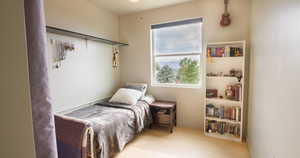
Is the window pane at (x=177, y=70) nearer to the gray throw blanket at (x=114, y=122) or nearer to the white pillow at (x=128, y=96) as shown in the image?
the white pillow at (x=128, y=96)

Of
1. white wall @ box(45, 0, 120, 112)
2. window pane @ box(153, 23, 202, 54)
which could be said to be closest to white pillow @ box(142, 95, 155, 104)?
white wall @ box(45, 0, 120, 112)

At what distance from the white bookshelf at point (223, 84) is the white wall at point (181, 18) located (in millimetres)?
176

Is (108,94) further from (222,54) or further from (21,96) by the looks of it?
(21,96)

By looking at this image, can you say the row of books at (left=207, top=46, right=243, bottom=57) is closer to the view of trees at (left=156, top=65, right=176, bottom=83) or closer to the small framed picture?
the small framed picture

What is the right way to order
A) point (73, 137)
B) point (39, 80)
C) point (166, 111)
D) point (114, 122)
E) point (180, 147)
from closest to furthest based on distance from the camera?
point (39, 80) → point (73, 137) → point (114, 122) → point (180, 147) → point (166, 111)

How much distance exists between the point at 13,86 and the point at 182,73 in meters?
2.75

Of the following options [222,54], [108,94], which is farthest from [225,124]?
[108,94]

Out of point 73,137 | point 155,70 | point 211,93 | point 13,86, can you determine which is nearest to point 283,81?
point 13,86

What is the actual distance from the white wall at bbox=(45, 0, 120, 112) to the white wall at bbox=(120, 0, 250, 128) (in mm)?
424

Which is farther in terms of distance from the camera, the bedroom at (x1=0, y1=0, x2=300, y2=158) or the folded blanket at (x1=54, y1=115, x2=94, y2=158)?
the folded blanket at (x1=54, y1=115, x2=94, y2=158)

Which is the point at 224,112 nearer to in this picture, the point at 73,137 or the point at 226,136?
the point at 226,136

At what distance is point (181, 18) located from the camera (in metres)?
2.81

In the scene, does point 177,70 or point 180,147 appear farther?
point 177,70

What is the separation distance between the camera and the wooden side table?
270 centimetres
